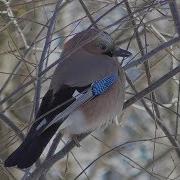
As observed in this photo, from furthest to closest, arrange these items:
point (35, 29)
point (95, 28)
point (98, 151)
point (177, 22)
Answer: point (98, 151), point (35, 29), point (95, 28), point (177, 22)

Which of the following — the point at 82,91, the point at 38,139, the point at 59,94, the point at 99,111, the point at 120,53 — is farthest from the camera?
the point at 120,53

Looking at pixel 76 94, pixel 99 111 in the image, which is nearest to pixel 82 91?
pixel 76 94

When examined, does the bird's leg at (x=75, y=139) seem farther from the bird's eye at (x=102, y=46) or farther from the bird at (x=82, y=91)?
the bird's eye at (x=102, y=46)

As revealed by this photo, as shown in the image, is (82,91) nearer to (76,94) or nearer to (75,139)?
(76,94)

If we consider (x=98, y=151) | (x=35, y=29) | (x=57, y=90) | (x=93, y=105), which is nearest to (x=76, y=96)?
(x=57, y=90)

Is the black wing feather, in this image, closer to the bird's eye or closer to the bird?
the bird

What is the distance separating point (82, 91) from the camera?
118 inches

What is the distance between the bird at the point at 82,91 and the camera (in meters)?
2.74

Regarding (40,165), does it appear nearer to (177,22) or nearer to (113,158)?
(177,22)

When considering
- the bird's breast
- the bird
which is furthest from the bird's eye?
the bird's breast

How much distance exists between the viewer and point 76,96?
291 cm

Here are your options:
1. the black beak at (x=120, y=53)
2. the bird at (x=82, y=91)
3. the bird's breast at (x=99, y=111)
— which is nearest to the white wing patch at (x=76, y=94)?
the bird at (x=82, y=91)

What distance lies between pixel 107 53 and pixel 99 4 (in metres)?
0.29

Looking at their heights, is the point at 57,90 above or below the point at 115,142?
above
